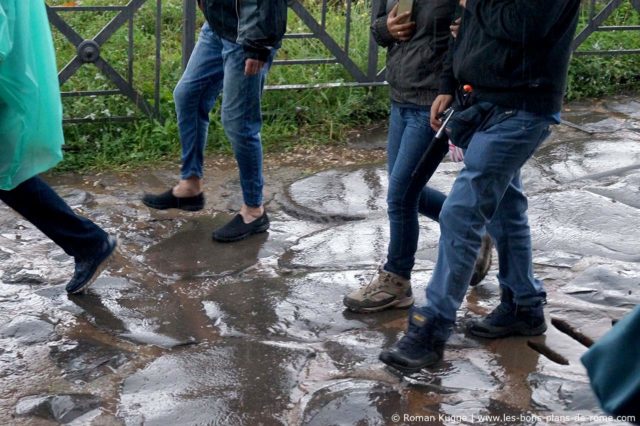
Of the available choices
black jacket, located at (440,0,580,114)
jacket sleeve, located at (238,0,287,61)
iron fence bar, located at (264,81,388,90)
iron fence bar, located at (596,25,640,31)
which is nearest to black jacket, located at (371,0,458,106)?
black jacket, located at (440,0,580,114)

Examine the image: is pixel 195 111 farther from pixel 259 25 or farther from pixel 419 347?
pixel 419 347

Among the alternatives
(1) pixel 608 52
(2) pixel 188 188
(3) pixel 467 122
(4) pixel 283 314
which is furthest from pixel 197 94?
(1) pixel 608 52

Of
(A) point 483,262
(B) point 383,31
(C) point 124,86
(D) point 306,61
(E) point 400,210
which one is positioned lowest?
(A) point 483,262

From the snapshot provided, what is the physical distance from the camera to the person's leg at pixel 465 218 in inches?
140

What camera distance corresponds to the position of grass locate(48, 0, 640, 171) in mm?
6453

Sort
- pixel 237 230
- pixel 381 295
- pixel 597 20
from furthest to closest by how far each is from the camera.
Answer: pixel 597 20 < pixel 237 230 < pixel 381 295

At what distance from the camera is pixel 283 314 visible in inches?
170

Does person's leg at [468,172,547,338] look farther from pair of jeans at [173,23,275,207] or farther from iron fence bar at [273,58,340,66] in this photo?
iron fence bar at [273,58,340,66]

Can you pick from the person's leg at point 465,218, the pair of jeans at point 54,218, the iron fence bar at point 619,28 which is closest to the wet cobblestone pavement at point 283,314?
the person's leg at point 465,218

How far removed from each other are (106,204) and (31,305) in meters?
1.33

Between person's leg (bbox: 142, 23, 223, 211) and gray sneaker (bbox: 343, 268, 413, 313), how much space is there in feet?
4.60

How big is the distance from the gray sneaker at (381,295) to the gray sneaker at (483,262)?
0.36m

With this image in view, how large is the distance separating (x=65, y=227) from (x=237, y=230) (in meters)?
1.02

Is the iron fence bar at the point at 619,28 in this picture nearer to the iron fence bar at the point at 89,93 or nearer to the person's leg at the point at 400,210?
the iron fence bar at the point at 89,93
